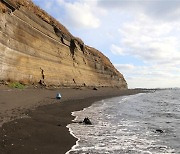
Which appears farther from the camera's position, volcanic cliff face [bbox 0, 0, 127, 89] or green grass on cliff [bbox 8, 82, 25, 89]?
volcanic cliff face [bbox 0, 0, 127, 89]

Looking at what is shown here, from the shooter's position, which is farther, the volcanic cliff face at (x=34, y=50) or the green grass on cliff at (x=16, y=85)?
the volcanic cliff face at (x=34, y=50)

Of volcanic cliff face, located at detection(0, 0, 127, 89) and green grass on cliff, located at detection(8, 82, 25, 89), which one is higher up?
volcanic cliff face, located at detection(0, 0, 127, 89)

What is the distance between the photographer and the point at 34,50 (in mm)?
29297

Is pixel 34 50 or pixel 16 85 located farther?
pixel 34 50

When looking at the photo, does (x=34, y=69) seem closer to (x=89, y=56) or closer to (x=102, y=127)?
(x=102, y=127)

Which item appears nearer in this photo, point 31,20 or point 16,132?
point 16,132

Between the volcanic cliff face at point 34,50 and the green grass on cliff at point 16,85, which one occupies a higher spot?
the volcanic cliff face at point 34,50

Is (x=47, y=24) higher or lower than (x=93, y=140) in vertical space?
higher

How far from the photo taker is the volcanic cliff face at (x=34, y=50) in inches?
920

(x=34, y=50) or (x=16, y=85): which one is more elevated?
(x=34, y=50)

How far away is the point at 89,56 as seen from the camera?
190 ft

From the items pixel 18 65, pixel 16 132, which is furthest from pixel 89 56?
pixel 16 132

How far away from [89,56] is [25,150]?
1993 inches

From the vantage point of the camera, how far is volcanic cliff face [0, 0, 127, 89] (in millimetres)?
23375
